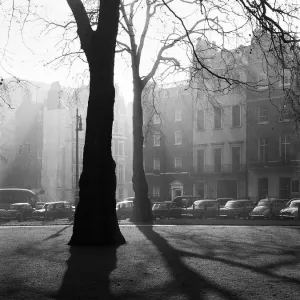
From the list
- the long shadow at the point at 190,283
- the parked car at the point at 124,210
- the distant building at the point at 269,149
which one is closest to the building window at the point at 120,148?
the distant building at the point at 269,149

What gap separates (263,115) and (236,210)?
19.0 meters

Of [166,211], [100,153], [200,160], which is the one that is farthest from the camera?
[200,160]

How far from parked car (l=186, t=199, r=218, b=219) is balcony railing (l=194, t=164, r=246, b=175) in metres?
16.9

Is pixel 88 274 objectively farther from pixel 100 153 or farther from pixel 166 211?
pixel 166 211

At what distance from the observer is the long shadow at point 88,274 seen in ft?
25.2

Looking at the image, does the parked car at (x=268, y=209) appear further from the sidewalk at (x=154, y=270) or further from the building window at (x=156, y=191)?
the building window at (x=156, y=191)

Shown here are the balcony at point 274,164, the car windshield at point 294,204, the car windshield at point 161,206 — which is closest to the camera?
the car windshield at point 294,204

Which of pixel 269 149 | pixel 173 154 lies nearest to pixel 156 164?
pixel 173 154

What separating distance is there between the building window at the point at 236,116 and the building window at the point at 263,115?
→ 2.77 meters

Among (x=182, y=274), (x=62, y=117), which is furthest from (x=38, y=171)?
(x=182, y=274)

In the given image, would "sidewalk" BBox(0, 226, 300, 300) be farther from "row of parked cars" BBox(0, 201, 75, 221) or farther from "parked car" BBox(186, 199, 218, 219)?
"row of parked cars" BBox(0, 201, 75, 221)

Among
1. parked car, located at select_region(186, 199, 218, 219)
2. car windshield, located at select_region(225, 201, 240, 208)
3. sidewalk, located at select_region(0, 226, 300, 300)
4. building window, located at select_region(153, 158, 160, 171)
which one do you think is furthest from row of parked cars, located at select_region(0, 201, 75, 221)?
sidewalk, located at select_region(0, 226, 300, 300)

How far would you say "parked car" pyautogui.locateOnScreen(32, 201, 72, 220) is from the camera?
41.0 m

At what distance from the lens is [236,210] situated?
39062 mm
